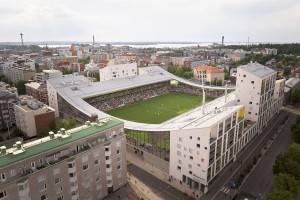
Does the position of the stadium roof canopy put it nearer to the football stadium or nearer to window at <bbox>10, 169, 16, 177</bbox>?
the football stadium

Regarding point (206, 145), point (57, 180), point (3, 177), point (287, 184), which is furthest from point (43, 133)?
point (287, 184)

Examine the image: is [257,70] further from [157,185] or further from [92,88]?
[92,88]

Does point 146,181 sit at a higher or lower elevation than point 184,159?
lower

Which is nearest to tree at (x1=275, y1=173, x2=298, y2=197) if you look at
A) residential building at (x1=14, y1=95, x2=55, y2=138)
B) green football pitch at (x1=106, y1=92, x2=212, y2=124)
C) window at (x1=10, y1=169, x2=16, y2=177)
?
window at (x1=10, y1=169, x2=16, y2=177)

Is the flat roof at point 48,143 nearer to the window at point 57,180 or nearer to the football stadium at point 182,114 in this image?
the football stadium at point 182,114

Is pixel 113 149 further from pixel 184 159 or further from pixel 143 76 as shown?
pixel 143 76

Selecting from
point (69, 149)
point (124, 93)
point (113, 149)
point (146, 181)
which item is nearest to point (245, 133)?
point (146, 181)
